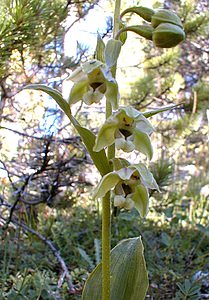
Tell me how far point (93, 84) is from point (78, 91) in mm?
36

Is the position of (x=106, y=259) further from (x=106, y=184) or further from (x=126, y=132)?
(x=126, y=132)

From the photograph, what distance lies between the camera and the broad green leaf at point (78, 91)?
2.97 feet

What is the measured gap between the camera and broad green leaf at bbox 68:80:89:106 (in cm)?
90

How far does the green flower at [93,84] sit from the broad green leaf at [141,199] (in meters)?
0.18

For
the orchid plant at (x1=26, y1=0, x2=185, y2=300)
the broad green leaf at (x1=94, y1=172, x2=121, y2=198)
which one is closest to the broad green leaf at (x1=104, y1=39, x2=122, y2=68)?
the orchid plant at (x1=26, y1=0, x2=185, y2=300)

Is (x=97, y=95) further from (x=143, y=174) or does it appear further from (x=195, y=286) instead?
(x=195, y=286)

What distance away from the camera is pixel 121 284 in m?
0.96

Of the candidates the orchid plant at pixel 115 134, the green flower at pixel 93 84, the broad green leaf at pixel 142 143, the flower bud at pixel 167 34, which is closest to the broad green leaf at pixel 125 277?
the orchid plant at pixel 115 134

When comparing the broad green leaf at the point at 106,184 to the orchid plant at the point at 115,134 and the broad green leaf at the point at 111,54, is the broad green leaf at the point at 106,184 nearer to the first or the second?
the orchid plant at the point at 115,134

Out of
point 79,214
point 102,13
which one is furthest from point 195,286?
point 102,13

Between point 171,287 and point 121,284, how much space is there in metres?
0.41

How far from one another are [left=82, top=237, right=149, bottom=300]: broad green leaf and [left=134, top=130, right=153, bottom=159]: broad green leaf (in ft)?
0.73

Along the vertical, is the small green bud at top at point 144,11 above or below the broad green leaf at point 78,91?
above

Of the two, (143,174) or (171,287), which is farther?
(171,287)
